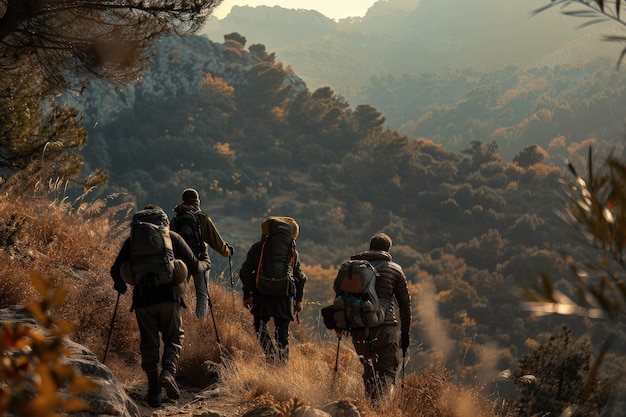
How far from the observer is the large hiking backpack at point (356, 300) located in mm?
5410

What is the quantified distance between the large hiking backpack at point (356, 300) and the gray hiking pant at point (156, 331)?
1127 millimetres

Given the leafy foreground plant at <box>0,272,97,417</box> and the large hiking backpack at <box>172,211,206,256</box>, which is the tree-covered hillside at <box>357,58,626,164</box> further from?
the leafy foreground plant at <box>0,272,97,417</box>

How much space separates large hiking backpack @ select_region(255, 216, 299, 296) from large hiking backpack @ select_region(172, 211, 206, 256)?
58cm

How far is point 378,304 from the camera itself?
5.54 metres

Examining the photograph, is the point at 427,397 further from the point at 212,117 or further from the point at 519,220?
the point at 212,117

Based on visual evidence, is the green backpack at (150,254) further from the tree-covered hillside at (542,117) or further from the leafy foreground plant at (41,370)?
the tree-covered hillside at (542,117)

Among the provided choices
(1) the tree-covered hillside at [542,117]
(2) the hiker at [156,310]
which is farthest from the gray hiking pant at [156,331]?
(1) the tree-covered hillside at [542,117]

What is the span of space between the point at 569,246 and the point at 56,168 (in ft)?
195

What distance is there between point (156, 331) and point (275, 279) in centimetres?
139

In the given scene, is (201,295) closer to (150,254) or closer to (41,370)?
(150,254)

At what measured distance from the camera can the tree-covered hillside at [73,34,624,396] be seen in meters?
63.5

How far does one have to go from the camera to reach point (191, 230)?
645 centimetres

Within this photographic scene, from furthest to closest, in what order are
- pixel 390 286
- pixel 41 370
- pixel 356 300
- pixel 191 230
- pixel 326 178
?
pixel 326 178
pixel 191 230
pixel 390 286
pixel 356 300
pixel 41 370

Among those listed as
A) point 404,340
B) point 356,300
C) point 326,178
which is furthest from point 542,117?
point 356,300
